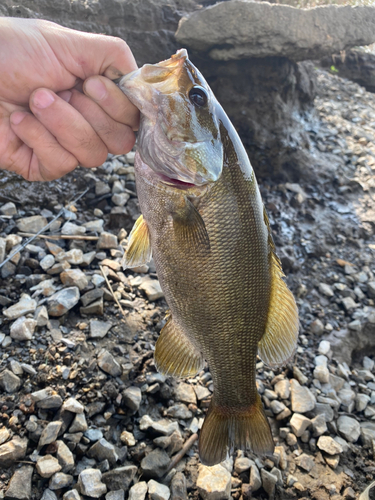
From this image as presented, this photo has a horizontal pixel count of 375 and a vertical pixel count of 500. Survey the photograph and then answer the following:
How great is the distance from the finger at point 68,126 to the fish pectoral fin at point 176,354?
2.85 feet

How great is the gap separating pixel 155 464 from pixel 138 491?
6.6 inches

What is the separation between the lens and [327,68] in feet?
25.6

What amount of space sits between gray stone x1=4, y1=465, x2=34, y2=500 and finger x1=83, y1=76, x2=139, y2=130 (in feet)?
5.58

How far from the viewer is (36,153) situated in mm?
1855

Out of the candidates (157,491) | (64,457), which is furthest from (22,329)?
(157,491)

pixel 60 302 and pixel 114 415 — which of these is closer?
pixel 114 415

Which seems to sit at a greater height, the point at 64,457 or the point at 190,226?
the point at 190,226

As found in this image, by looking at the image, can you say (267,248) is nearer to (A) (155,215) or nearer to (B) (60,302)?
(A) (155,215)

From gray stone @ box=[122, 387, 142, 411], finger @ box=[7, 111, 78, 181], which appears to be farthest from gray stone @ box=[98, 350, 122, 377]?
finger @ box=[7, 111, 78, 181]

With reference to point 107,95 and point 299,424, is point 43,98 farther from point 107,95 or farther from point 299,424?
point 299,424

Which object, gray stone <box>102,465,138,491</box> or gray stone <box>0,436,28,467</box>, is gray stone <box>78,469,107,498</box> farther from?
gray stone <box>0,436,28,467</box>

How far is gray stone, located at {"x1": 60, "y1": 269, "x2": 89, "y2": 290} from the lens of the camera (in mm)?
2719

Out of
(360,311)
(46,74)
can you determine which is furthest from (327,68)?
(46,74)

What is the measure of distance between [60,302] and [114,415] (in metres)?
0.78
